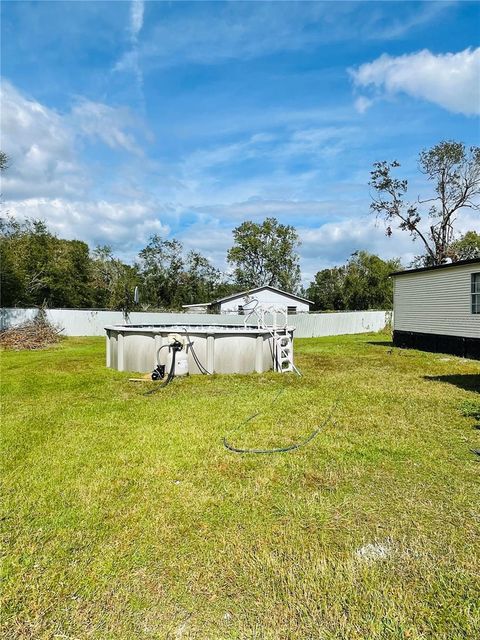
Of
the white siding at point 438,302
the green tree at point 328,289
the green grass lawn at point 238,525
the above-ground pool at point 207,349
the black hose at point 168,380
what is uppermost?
the green tree at point 328,289

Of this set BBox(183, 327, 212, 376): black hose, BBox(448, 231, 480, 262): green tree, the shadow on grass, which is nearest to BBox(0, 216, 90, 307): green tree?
BBox(183, 327, 212, 376): black hose

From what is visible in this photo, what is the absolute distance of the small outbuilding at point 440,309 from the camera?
402 inches

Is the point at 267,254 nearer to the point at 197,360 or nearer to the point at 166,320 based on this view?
the point at 166,320

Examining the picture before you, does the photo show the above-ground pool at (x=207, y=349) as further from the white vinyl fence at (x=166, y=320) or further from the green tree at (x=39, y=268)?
the green tree at (x=39, y=268)

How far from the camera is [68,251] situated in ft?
85.1

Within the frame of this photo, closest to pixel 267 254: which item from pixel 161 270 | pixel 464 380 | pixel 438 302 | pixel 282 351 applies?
pixel 161 270

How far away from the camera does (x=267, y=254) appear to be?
3712cm

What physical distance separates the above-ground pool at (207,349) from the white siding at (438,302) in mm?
5846

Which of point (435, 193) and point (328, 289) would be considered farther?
point (328, 289)

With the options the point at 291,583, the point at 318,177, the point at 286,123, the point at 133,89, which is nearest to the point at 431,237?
the point at 318,177

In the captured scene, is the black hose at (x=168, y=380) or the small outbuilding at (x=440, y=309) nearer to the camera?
the black hose at (x=168, y=380)

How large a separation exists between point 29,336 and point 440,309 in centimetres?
1481

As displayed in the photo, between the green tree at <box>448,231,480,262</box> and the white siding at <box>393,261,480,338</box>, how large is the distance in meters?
13.8

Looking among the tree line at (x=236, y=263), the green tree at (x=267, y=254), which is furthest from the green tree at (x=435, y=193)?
the green tree at (x=267, y=254)
